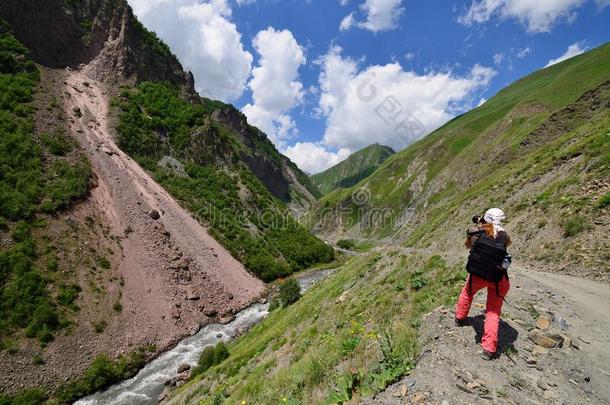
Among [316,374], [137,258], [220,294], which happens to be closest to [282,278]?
[220,294]

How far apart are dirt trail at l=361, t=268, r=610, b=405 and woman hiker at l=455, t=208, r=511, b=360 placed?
0.60 meters

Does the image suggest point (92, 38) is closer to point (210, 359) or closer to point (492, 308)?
point (210, 359)

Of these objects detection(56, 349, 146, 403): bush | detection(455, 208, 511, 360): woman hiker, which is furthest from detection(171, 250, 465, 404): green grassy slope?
detection(56, 349, 146, 403): bush

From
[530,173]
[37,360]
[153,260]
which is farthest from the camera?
[153,260]

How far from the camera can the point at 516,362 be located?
323 inches

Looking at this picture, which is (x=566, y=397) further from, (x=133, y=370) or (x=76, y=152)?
(x=76, y=152)

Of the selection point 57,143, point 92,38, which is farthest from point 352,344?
point 92,38

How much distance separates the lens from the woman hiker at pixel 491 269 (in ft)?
27.2

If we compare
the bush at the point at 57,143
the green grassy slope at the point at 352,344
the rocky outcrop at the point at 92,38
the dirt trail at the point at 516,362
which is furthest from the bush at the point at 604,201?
the rocky outcrop at the point at 92,38

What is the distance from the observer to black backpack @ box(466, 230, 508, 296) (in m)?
8.62

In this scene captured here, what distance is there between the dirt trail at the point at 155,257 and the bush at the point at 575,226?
41.7 m

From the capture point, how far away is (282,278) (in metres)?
70.6

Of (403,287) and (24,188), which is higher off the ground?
(24,188)

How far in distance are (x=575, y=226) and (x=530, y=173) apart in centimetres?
1726
